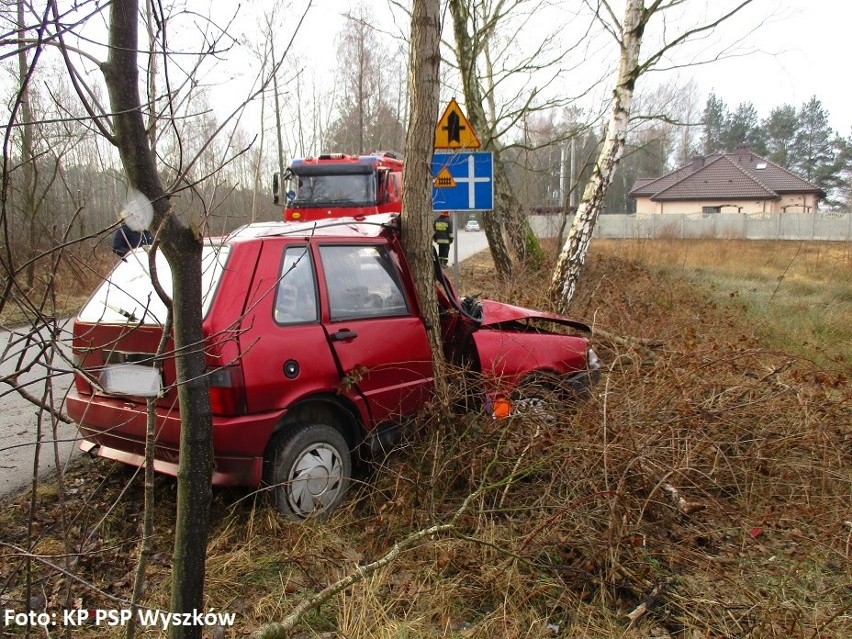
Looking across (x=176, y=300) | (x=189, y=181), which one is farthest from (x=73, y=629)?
(x=189, y=181)

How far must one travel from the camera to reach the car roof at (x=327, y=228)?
4.21 metres

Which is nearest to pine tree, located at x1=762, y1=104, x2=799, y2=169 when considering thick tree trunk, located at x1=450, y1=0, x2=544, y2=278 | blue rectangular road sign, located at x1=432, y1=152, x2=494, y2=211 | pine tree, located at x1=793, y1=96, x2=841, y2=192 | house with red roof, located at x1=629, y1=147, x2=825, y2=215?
pine tree, located at x1=793, y1=96, x2=841, y2=192

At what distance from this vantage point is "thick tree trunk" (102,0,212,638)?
6.30 ft

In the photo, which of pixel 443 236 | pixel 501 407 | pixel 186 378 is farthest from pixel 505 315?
pixel 186 378

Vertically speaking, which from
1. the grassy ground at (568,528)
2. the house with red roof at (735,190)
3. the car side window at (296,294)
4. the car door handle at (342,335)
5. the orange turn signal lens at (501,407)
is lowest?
the grassy ground at (568,528)

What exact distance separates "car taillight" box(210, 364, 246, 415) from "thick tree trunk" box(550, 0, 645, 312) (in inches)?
264

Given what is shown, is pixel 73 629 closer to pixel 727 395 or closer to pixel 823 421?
pixel 727 395

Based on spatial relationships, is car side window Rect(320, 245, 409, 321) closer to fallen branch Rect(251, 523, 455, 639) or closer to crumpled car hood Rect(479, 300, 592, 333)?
crumpled car hood Rect(479, 300, 592, 333)

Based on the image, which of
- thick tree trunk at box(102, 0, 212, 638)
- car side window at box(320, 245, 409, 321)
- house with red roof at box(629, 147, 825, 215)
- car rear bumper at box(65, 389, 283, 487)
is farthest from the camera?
house with red roof at box(629, 147, 825, 215)

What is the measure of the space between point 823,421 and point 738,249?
18721mm

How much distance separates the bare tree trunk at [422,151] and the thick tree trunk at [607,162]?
5.02 m

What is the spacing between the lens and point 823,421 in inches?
190

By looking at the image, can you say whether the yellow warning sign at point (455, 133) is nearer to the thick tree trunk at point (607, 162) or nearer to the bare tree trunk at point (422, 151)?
the bare tree trunk at point (422, 151)

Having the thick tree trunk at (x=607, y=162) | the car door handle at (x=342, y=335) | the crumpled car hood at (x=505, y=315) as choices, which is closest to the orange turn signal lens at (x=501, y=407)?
the crumpled car hood at (x=505, y=315)
